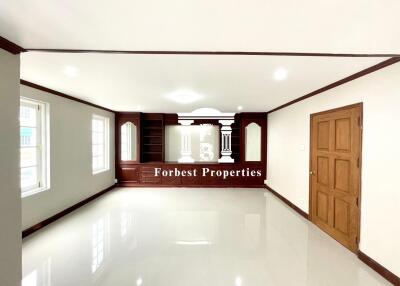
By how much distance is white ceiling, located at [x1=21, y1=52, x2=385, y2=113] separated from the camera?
2.60m

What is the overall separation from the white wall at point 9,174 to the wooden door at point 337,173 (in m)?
3.81

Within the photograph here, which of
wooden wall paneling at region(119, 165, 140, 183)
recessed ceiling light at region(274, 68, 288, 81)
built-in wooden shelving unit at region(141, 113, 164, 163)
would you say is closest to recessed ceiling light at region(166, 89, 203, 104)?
recessed ceiling light at region(274, 68, 288, 81)

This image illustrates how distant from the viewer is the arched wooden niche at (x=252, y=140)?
25.6ft

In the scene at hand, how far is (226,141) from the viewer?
26.2ft

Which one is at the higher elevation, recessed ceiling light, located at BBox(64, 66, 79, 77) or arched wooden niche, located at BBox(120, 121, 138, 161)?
recessed ceiling light, located at BBox(64, 66, 79, 77)

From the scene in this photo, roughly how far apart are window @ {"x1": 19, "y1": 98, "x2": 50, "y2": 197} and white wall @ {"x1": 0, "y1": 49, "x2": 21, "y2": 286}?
183 cm

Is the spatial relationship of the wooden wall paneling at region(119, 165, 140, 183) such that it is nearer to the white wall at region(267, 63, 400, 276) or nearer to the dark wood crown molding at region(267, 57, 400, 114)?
the dark wood crown molding at region(267, 57, 400, 114)

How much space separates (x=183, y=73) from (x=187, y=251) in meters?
2.35

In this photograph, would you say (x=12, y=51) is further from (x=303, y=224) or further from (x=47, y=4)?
(x=303, y=224)

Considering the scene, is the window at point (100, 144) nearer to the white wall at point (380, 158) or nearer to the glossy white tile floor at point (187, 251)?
the glossy white tile floor at point (187, 251)

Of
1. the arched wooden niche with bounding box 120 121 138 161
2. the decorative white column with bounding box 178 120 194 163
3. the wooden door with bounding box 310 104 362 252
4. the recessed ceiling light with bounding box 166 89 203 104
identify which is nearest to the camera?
the wooden door with bounding box 310 104 362 252

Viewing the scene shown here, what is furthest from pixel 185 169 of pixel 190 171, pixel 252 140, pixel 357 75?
pixel 357 75

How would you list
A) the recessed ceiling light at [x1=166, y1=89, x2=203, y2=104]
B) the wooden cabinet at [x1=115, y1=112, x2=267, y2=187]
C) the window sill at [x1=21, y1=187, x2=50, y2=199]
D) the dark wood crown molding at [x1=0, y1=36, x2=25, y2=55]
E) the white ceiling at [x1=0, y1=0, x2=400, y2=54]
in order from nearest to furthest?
the white ceiling at [x1=0, y1=0, x2=400, y2=54], the dark wood crown molding at [x1=0, y1=36, x2=25, y2=55], the window sill at [x1=21, y1=187, x2=50, y2=199], the recessed ceiling light at [x1=166, y1=89, x2=203, y2=104], the wooden cabinet at [x1=115, y1=112, x2=267, y2=187]

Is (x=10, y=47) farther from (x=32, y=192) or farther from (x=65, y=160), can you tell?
(x=65, y=160)
